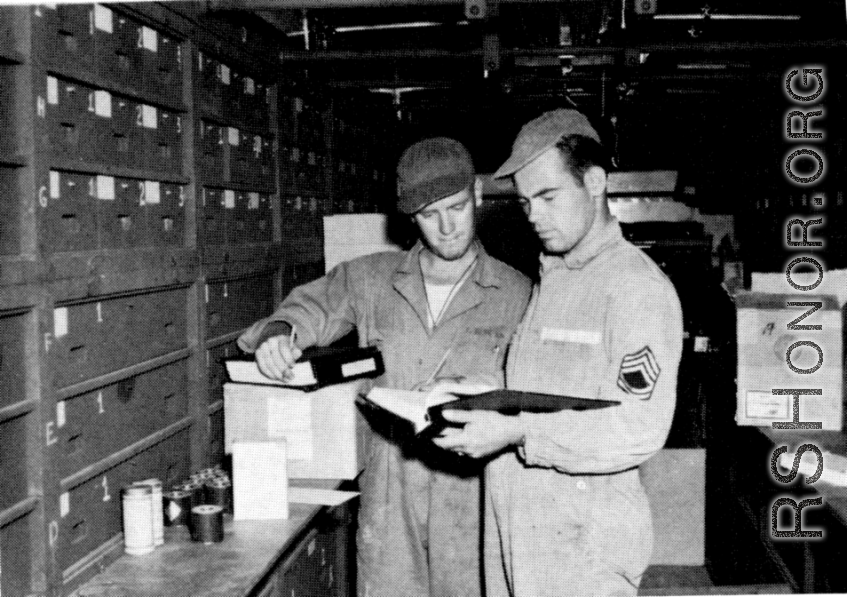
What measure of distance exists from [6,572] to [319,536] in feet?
3.86

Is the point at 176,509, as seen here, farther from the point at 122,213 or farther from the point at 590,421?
the point at 590,421

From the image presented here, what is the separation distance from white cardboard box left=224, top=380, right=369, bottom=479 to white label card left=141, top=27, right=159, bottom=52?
0.98 meters

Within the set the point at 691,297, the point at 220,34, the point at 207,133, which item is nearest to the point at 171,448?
the point at 207,133

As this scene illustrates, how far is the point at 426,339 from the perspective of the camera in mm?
2508

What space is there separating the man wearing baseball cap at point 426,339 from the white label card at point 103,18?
3.03 ft

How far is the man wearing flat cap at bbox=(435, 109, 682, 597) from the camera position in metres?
1.63

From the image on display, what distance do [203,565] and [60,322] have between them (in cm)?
64

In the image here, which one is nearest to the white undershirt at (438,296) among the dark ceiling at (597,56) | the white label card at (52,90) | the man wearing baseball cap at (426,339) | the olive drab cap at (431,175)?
the man wearing baseball cap at (426,339)

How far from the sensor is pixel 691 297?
3750 mm

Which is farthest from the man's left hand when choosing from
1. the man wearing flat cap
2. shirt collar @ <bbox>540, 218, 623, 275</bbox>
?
shirt collar @ <bbox>540, 218, 623, 275</bbox>

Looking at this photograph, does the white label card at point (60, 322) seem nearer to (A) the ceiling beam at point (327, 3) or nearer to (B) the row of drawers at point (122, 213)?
Answer: (B) the row of drawers at point (122, 213)

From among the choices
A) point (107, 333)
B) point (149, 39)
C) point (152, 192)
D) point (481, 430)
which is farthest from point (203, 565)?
point (149, 39)

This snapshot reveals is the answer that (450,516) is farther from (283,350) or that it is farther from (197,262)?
(197,262)

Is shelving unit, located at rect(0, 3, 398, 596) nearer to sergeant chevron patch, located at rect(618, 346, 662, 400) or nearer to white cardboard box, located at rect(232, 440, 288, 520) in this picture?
white cardboard box, located at rect(232, 440, 288, 520)
